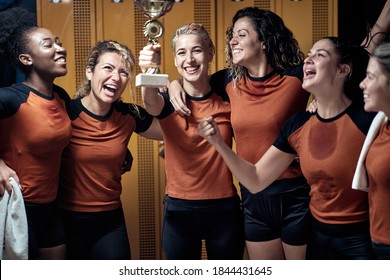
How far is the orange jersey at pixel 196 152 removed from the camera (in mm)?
3494

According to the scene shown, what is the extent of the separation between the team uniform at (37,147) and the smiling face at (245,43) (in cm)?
89

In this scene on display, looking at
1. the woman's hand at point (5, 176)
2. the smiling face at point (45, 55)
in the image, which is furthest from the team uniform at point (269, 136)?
the woman's hand at point (5, 176)

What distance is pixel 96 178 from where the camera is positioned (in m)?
3.56

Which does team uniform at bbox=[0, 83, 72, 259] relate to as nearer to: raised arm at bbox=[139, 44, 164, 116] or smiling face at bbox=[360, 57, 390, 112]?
raised arm at bbox=[139, 44, 164, 116]

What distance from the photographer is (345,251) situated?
333 centimetres

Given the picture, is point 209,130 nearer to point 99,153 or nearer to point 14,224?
point 99,153

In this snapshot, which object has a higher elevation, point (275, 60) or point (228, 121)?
point (275, 60)

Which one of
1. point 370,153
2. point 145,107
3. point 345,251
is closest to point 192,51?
point 145,107

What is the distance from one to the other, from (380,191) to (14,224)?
1741 mm

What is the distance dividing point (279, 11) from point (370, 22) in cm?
45

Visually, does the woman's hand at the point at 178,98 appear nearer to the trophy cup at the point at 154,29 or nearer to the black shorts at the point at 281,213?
the trophy cup at the point at 154,29

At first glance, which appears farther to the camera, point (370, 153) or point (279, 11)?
point (279, 11)

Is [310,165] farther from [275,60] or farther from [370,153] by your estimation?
[275,60]
